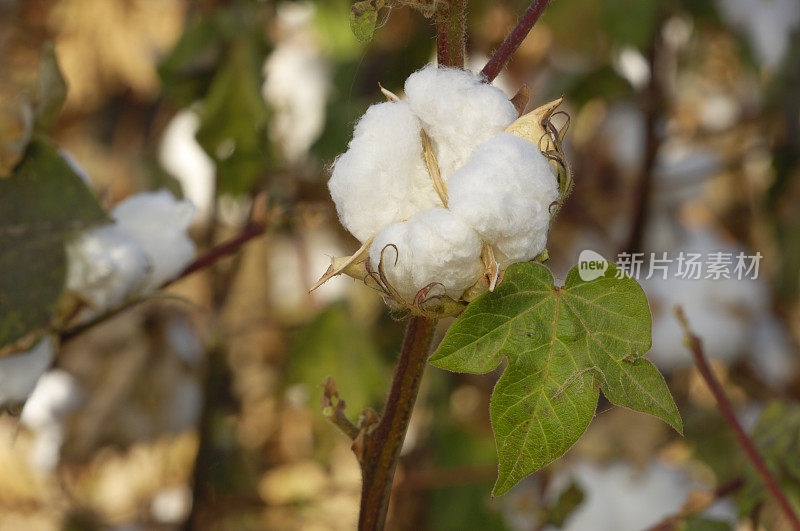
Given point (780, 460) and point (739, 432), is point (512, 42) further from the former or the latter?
point (780, 460)

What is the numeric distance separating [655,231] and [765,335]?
0.29 meters

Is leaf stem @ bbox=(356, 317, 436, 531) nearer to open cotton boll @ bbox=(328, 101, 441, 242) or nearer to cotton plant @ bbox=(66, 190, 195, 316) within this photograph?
open cotton boll @ bbox=(328, 101, 441, 242)

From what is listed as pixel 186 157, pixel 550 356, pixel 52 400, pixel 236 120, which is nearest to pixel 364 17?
pixel 550 356

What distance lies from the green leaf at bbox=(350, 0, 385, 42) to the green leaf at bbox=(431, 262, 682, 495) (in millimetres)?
131

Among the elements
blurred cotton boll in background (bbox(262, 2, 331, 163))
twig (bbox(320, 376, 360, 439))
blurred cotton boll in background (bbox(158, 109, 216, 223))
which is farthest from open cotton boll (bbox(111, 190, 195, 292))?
blurred cotton boll in background (bbox(158, 109, 216, 223))

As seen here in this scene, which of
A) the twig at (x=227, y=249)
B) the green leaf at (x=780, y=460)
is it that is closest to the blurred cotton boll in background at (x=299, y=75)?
the twig at (x=227, y=249)

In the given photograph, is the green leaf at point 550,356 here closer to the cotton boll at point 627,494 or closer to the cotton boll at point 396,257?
the cotton boll at point 396,257

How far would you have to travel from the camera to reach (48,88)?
56 centimetres

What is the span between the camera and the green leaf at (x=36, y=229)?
51 cm

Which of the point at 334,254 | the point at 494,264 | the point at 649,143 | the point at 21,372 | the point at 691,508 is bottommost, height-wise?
the point at 334,254

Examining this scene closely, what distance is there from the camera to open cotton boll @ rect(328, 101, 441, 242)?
37cm

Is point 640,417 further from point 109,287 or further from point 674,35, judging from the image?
point 109,287

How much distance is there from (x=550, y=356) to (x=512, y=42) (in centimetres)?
15

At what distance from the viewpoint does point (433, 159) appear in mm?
390
